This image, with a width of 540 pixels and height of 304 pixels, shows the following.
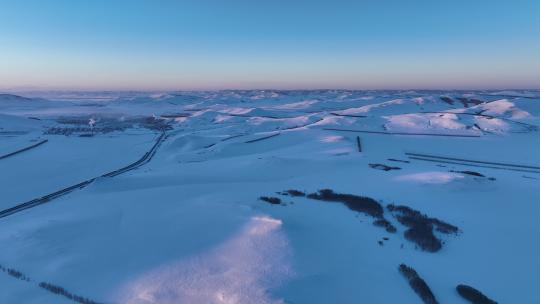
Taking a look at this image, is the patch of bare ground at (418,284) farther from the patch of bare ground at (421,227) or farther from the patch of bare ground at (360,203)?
the patch of bare ground at (360,203)

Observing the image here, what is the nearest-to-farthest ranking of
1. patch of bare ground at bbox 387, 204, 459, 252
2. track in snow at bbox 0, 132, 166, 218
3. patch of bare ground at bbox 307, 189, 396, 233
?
patch of bare ground at bbox 387, 204, 459, 252 → patch of bare ground at bbox 307, 189, 396, 233 → track in snow at bbox 0, 132, 166, 218

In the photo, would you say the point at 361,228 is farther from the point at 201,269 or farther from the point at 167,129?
the point at 167,129

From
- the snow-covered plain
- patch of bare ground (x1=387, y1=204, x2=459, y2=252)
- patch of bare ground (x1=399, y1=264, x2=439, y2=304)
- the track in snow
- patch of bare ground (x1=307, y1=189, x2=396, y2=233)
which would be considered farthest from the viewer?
the track in snow

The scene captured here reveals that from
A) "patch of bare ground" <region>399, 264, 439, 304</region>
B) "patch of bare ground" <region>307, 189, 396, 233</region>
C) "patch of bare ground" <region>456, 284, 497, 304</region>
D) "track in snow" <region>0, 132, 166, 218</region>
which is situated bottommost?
"track in snow" <region>0, 132, 166, 218</region>

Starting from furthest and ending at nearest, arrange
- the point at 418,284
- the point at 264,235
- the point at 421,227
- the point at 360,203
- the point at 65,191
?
the point at 65,191 → the point at 360,203 → the point at 421,227 → the point at 264,235 → the point at 418,284

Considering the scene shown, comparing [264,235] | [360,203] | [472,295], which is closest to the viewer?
[472,295]

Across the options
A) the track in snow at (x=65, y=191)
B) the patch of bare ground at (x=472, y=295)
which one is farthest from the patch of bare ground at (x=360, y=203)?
the track in snow at (x=65, y=191)

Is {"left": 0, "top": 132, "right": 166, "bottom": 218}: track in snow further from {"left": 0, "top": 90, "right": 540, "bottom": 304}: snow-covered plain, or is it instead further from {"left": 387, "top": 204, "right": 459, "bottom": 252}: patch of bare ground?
{"left": 387, "top": 204, "right": 459, "bottom": 252}: patch of bare ground

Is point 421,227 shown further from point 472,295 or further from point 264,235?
point 264,235

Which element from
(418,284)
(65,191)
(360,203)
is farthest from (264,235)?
(65,191)

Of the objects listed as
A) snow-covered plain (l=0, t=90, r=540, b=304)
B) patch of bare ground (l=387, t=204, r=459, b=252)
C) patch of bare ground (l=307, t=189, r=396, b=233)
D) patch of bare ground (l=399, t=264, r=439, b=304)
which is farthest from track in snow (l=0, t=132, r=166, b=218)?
patch of bare ground (l=399, t=264, r=439, b=304)

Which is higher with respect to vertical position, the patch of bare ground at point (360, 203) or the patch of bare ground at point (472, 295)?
the patch of bare ground at point (472, 295)

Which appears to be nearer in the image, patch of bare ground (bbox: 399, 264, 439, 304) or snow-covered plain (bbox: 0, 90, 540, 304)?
patch of bare ground (bbox: 399, 264, 439, 304)
